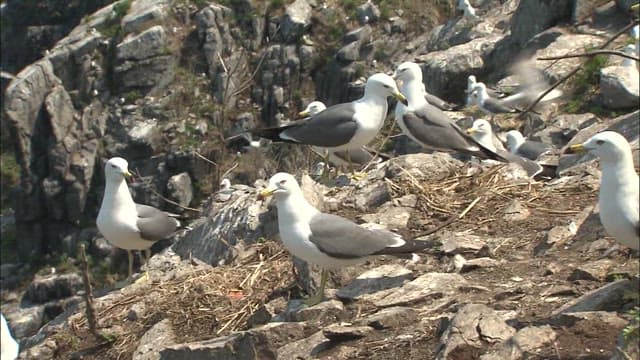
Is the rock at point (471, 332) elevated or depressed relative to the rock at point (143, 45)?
elevated

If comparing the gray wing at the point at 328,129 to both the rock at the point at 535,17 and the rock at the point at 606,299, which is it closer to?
the rock at the point at 606,299

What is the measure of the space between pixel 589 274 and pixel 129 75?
2795 cm

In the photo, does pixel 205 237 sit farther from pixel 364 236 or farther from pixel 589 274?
pixel 589 274

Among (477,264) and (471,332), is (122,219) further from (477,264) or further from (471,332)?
(471,332)

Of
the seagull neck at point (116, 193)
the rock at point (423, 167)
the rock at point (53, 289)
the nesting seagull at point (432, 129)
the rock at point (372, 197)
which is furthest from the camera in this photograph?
the rock at point (53, 289)

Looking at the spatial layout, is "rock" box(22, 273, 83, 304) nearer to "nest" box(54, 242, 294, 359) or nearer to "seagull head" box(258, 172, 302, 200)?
"nest" box(54, 242, 294, 359)

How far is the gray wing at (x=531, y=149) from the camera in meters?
11.5

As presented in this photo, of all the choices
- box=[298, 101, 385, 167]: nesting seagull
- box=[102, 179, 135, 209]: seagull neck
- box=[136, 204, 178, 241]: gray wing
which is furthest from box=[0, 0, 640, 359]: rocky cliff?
box=[298, 101, 385, 167]: nesting seagull

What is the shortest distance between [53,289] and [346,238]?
24.0m

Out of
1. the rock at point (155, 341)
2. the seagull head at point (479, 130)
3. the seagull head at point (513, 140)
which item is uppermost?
the rock at point (155, 341)

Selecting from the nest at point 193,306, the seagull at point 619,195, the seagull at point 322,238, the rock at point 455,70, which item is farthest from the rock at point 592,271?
the rock at point 455,70

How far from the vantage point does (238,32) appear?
108 feet

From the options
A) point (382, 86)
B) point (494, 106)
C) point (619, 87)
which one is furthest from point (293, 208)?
point (494, 106)

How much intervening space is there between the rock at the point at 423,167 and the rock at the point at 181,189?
21041 millimetres
